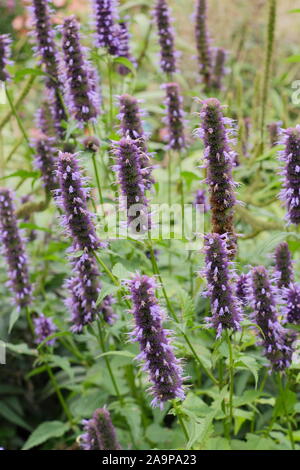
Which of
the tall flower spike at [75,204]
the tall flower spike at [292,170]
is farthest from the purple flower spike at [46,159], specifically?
the tall flower spike at [292,170]

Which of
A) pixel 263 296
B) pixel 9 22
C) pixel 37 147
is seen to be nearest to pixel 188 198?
pixel 37 147

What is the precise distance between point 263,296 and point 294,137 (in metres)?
0.67

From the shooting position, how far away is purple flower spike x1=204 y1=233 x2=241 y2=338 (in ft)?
7.32

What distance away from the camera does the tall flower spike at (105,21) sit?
331 centimetres

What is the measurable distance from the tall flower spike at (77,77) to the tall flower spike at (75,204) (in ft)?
2.01

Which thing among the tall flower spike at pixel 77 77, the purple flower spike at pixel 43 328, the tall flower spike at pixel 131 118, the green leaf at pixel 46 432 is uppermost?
the tall flower spike at pixel 77 77

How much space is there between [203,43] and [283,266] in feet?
7.11

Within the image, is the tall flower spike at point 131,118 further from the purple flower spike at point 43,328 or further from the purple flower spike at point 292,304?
the purple flower spike at point 43,328

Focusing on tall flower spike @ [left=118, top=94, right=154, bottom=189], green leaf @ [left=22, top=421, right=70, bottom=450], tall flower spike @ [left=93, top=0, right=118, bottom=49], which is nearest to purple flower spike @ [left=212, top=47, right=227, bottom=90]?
tall flower spike @ [left=93, top=0, right=118, bottom=49]

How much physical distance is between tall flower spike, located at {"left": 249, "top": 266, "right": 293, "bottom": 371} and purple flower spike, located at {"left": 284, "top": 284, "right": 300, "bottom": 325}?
0.25 ft

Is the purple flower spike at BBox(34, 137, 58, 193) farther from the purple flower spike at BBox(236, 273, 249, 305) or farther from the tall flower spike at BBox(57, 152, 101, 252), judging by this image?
the purple flower spike at BBox(236, 273, 249, 305)

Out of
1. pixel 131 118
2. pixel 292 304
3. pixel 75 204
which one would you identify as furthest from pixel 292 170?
pixel 75 204
